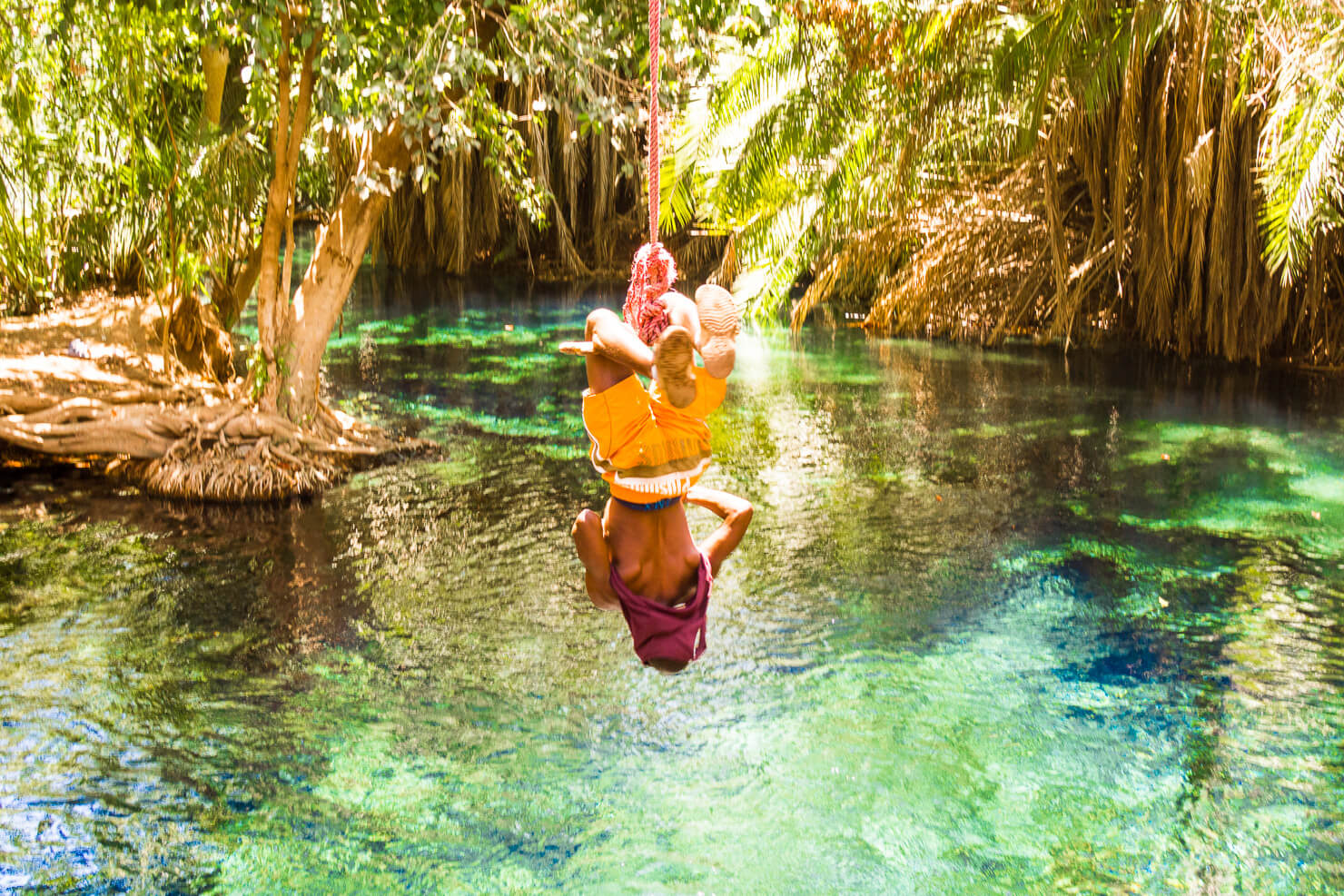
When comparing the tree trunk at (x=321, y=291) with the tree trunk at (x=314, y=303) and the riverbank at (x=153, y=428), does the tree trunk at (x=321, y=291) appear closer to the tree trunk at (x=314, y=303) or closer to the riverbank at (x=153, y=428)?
the tree trunk at (x=314, y=303)

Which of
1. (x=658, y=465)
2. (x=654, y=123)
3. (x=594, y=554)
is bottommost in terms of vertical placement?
(x=594, y=554)

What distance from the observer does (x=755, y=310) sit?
749 centimetres

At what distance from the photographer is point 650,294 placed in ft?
10.1

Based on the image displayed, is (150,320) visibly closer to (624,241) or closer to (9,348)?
(9,348)

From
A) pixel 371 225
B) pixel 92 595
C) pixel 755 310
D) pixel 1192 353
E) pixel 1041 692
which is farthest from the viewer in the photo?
pixel 1192 353

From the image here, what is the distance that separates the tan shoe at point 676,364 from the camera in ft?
8.95

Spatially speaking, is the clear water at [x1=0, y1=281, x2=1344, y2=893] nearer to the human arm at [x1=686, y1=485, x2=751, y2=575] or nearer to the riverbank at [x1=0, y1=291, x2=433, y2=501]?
the riverbank at [x1=0, y1=291, x2=433, y2=501]

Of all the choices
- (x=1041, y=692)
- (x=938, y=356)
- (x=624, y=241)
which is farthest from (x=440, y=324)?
(x=1041, y=692)

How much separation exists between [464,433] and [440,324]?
17.5 feet

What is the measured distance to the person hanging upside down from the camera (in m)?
2.83

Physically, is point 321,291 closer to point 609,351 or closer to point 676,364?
point 609,351

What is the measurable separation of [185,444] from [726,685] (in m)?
4.47

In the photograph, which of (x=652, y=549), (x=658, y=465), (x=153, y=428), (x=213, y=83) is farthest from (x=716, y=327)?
(x=213, y=83)

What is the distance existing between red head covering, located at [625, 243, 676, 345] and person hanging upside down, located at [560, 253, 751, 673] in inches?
0.5
